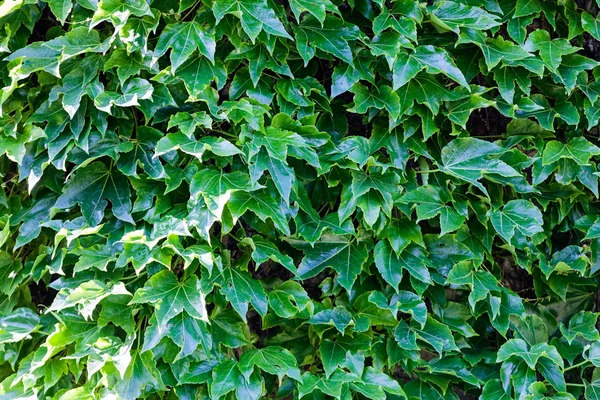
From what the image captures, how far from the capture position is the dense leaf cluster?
1.69m

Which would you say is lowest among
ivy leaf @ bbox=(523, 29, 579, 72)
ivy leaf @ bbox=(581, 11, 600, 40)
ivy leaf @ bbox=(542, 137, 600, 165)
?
ivy leaf @ bbox=(542, 137, 600, 165)

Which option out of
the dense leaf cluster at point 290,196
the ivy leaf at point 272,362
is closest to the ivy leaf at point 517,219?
the dense leaf cluster at point 290,196

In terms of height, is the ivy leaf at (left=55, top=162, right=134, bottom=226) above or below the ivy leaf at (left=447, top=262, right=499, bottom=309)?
above

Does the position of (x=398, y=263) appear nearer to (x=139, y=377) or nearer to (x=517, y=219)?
(x=517, y=219)

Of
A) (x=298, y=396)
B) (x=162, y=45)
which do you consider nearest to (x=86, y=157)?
(x=162, y=45)

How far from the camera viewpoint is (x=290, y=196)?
5.82 feet

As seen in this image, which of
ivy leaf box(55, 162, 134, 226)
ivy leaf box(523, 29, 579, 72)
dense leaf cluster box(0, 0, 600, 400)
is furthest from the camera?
ivy leaf box(523, 29, 579, 72)

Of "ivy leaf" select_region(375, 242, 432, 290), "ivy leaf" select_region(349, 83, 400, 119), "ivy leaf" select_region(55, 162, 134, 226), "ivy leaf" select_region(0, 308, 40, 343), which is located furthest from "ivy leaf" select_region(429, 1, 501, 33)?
"ivy leaf" select_region(0, 308, 40, 343)

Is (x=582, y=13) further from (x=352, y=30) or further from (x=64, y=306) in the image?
(x=64, y=306)

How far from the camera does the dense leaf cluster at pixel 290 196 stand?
1688 millimetres

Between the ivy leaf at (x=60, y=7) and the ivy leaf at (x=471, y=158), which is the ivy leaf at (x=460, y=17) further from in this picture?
the ivy leaf at (x=60, y=7)

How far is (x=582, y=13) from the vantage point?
200 centimetres

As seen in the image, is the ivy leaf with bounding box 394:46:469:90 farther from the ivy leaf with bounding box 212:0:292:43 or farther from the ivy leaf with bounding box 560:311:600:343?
the ivy leaf with bounding box 560:311:600:343

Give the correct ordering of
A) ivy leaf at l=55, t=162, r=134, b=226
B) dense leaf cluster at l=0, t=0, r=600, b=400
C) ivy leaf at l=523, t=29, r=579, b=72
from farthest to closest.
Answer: ivy leaf at l=523, t=29, r=579, b=72 < ivy leaf at l=55, t=162, r=134, b=226 < dense leaf cluster at l=0, t=0, r=600, b=400
